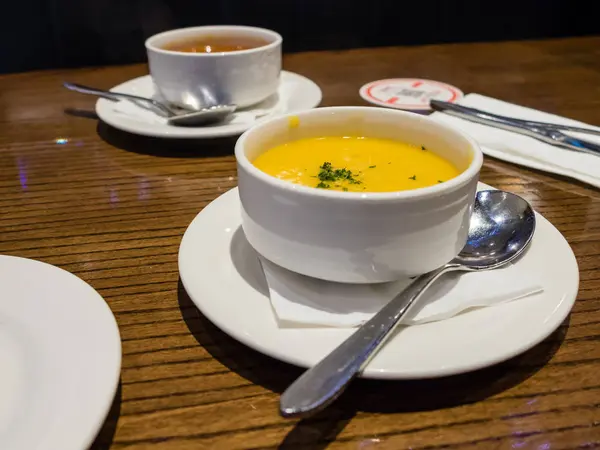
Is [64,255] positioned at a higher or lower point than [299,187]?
lower

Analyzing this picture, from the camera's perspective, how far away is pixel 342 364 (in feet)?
1.58

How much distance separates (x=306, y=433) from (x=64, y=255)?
18.6 inches

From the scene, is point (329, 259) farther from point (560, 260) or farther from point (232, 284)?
point (560, 260)

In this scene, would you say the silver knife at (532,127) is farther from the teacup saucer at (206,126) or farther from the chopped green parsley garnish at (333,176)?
the chopped green parsley garnish at (333,176)

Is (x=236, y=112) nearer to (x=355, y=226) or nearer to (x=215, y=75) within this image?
(x=215, y=75)

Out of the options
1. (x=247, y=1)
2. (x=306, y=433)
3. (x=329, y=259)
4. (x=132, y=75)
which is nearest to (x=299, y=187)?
(x=329, y=259)

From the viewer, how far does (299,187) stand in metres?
0.57

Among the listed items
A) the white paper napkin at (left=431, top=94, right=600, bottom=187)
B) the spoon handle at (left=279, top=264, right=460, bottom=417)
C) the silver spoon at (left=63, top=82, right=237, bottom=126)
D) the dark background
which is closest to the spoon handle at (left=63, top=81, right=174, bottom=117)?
the silver spoon at (left=63, top=82, right=237, bottom=126)

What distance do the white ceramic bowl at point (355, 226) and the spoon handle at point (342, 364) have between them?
1.8 inches

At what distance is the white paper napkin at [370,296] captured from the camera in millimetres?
574

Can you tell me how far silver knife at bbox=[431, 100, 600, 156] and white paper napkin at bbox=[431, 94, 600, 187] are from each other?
11mm

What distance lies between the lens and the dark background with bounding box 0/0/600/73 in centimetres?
217

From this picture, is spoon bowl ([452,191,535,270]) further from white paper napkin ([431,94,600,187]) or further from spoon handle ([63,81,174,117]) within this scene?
spoon handle ([63,81,174,117])

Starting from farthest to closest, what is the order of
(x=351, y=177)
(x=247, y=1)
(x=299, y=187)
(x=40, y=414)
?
1. (x=247, y=1)
2. (x=351, y=177)
3. (x=299, y=187)
4. (x=40, y=414)
